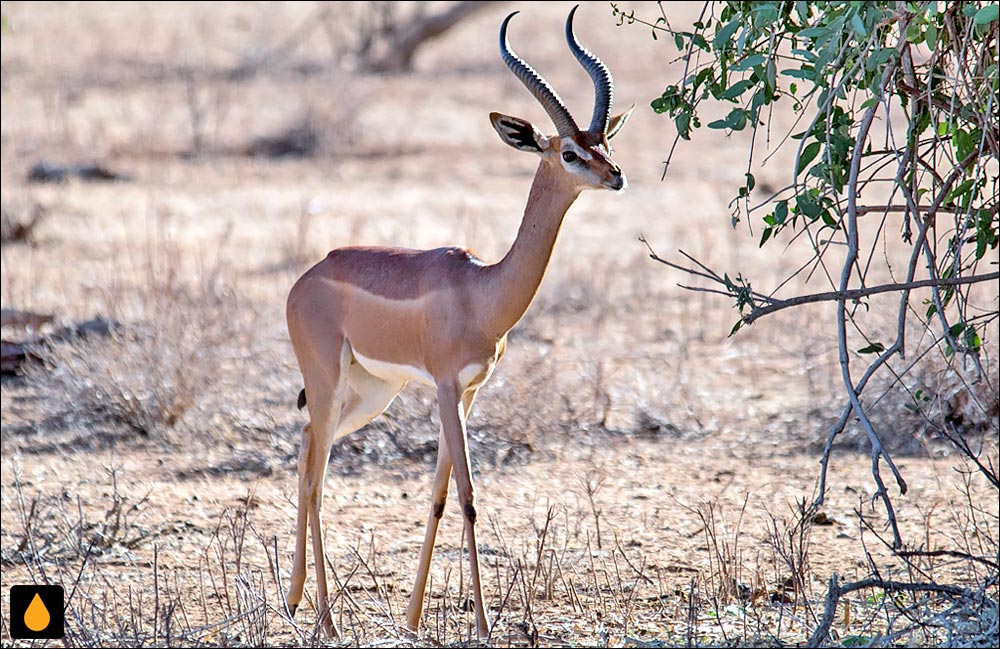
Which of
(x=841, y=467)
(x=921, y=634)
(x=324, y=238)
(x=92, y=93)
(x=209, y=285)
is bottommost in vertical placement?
(x=921, y=634)

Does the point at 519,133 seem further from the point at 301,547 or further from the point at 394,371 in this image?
the point at 301,547

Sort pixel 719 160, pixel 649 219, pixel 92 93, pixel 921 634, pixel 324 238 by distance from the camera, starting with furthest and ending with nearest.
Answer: pixel 92 93, pixel 719 160, pixel 649 219, pixel 324 238, pixel 921 634

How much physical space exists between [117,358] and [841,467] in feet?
12.9

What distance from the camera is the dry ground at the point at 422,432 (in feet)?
16.3

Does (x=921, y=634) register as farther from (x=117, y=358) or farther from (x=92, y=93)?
(x=92, y=93)

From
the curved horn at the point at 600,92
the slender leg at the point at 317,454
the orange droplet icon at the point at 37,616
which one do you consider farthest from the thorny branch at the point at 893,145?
the orange droplet icon at the point at 37,616

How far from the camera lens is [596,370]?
806 centimetres

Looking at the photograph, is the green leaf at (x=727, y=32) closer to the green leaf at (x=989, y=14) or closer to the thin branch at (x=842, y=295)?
the thin branch at (x=842, y=295)

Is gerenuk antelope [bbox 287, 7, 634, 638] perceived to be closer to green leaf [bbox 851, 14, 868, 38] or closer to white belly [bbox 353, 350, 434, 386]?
white belly [bbox 353, 350, 434, 386]

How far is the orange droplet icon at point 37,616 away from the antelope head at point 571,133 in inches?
81.6

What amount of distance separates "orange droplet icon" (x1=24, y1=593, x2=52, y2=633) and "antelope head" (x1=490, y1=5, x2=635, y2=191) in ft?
6.80

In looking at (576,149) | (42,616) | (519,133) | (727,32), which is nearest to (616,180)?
(576,149)

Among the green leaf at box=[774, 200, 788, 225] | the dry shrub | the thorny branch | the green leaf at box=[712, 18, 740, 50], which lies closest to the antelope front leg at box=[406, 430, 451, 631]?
the thorny branch

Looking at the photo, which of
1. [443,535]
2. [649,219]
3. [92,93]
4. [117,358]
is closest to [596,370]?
[443,535]
